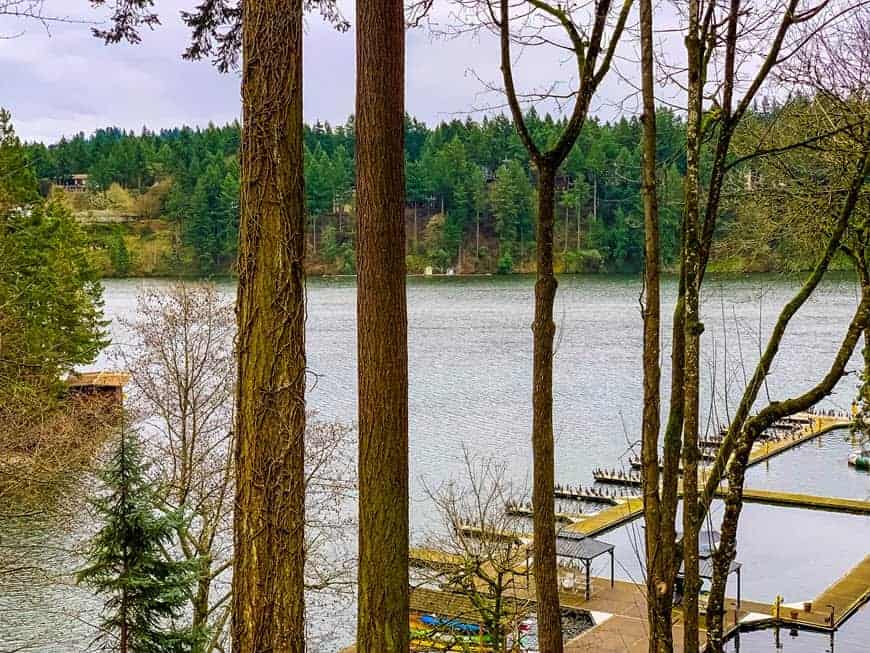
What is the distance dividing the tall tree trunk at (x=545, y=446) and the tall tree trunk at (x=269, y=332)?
2839 millimetres

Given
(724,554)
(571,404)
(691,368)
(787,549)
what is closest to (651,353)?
(691,368)

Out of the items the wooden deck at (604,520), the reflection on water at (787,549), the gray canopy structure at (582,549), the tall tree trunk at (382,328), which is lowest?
the reflection on water at (787,549)

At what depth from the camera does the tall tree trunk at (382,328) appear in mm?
4465

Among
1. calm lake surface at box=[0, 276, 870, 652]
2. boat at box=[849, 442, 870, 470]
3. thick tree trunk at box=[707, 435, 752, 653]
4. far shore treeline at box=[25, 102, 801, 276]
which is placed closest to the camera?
thick tree trunk at box=[707, 435, 752, 653]

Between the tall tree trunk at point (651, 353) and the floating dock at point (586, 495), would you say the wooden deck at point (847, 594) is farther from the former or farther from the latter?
the tall tree trunk at point (651, 353)

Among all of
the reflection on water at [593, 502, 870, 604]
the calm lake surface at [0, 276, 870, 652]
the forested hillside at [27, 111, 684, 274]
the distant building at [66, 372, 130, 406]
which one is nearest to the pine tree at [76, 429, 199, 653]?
the calm lake surface at [0, 276, 870, 652]

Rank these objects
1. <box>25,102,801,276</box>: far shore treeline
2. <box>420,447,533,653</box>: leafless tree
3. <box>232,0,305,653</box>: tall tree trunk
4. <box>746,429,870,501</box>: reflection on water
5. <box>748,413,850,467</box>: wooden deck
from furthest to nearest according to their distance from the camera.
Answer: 1. <box>25,102,801,276</box>: far shore treeline
2. <box>748,413,850,467</box>: wooden deck
3. <box>746,429,870,501</box>: reflection on water
4. <box>420,447,533,653</box>: leafless tree
5. <box>232,0,305,653</box>: tall tree trunk

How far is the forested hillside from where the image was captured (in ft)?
163

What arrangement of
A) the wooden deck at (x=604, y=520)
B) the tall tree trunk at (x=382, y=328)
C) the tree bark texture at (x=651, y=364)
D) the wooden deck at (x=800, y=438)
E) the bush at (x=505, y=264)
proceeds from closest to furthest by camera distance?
the tall tree trunk at (x=382, y=328), the tree bark texture at (x=651, y=364), the wooden deck at (x=604, y=520), the wooden deck at (x=800, y=438), the bush at (x=505, y=264)

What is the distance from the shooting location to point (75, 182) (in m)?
56.3

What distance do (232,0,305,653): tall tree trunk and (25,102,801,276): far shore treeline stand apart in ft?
119

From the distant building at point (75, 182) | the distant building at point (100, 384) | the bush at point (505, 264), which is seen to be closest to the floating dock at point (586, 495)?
the distant building at point (100, 384)

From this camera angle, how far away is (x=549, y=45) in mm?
6508

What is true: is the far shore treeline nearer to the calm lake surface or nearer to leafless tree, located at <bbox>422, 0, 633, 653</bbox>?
the calm lake surface
